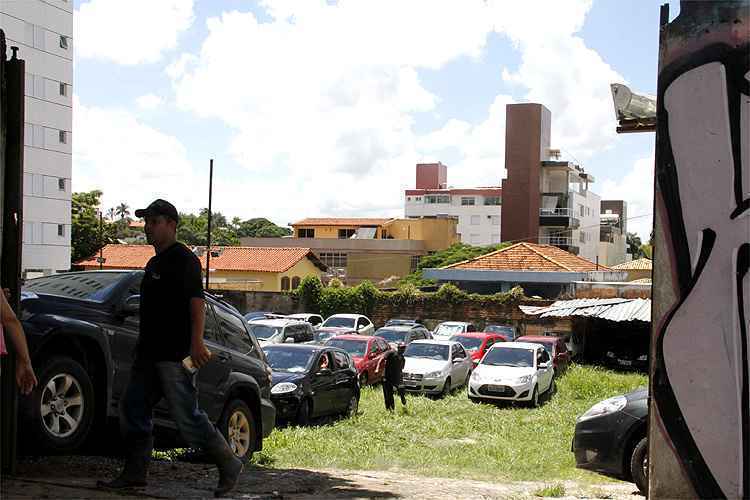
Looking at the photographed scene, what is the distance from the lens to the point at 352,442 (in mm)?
11945

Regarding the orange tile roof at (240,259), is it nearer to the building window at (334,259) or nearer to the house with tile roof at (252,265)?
the house with tile roof at (252,265)

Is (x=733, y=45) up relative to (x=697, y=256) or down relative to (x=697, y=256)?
up

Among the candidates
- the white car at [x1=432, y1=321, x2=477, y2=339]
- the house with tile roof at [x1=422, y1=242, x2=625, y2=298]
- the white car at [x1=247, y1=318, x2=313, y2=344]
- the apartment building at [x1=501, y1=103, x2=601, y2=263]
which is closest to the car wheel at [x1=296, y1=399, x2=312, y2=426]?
the white car at [x1=247, y1=318, x2=313, y2=344]

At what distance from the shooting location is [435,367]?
20.7 meters

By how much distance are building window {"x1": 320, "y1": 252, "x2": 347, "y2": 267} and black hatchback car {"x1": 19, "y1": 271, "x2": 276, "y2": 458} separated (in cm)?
6835

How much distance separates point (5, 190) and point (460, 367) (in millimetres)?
16986

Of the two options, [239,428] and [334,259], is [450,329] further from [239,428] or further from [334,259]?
[334,259]

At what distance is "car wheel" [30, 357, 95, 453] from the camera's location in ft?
20.9

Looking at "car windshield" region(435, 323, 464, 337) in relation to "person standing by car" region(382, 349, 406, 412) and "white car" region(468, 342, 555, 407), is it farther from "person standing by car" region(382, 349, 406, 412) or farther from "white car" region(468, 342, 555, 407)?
"person standing by car" region(382, 349, 406, 412)

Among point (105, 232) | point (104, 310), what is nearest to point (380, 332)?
point (104, 310)

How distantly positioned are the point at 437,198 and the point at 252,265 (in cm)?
4520

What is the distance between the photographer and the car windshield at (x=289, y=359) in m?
14.7

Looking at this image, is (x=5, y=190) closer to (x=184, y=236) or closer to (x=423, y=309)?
(x=423, y=309)

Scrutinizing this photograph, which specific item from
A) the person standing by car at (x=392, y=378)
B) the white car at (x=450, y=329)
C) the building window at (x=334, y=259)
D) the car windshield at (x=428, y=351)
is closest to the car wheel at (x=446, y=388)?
the car windshield at (x=428, y=351)
